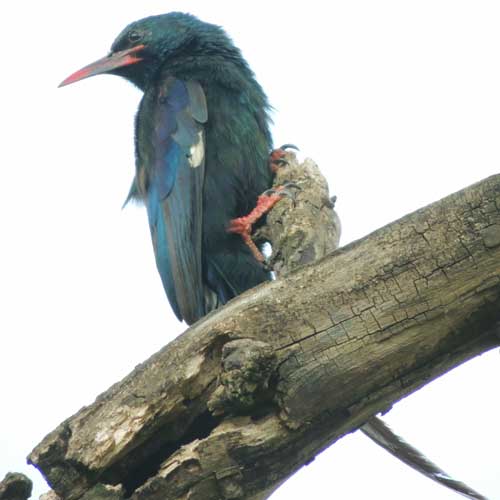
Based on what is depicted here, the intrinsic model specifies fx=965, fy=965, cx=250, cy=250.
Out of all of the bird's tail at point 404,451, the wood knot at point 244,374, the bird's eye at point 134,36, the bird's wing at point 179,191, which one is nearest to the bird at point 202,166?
the bird's wing at point 179,191

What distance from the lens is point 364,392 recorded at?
108 inches

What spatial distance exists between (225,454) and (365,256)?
0.70m

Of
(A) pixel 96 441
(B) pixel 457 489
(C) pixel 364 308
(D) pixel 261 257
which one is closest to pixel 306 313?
(C) pixel 364 308

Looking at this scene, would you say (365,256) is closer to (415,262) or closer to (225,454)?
(415,262)

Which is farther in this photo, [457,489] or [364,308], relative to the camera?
[457,489]

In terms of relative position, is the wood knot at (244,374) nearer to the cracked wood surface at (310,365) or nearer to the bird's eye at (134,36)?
the cracked wood surface at (310,365)

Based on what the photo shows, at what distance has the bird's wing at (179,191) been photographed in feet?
16.8

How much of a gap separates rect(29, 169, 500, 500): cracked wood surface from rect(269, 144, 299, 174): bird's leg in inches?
94.3

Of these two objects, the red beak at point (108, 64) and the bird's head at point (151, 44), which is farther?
the red beak at point (108, 64)

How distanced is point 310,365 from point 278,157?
8.71 feet

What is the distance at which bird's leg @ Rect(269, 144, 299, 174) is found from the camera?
17.1 ft

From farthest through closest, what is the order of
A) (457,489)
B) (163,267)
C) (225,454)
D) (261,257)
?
(163,267) → (261,257) → (457,489) → (225,454)

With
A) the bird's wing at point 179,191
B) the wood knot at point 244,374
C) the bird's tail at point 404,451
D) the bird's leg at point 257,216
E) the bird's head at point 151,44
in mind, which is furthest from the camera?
the bird's head at point 151,44

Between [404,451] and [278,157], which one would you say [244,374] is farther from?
[278,157]
